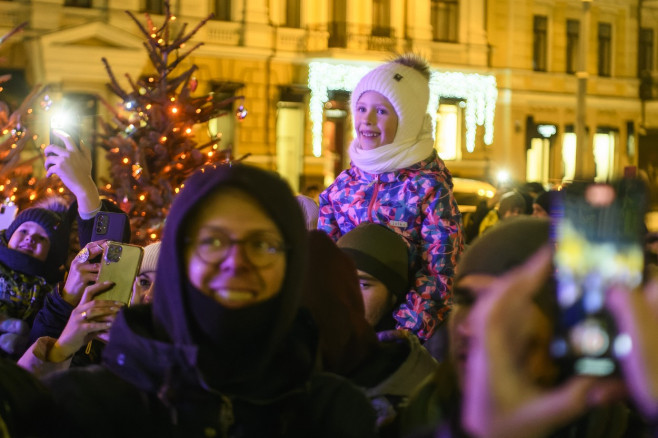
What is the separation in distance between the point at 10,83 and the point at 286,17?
25.9 feet

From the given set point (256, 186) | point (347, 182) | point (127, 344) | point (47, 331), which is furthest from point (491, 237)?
point (347, 182)

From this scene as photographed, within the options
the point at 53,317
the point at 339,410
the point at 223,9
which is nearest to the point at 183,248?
the point at 339,410

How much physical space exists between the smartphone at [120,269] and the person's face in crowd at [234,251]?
1036 mm

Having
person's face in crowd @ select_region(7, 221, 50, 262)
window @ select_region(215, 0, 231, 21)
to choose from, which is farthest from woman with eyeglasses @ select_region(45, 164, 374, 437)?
window @ select_region(215, 0, 231, 21)

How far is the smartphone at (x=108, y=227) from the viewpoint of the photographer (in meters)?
3.81

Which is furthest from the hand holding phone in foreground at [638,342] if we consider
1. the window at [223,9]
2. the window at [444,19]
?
the window at [444,19]

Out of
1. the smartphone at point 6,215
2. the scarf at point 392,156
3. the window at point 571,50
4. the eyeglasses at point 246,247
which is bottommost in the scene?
the smartphone at point 6,215

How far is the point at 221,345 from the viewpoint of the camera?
2.12 m

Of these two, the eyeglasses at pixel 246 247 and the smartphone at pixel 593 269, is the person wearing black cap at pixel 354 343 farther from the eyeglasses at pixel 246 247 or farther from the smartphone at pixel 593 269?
the smartphone at pixel 593 269

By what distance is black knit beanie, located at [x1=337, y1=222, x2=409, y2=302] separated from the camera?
→ 3.68 m

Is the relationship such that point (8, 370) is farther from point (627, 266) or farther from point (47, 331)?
point (47, 331)

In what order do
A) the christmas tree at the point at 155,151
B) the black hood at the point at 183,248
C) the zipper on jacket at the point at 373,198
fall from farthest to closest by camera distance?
1. the christmas tree at the point at 155,151
2. the zipper on jacket at the point at 373,198
3. the black hood at the point at 183,248

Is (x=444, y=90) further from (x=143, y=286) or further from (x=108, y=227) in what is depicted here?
(x=108, y=227)

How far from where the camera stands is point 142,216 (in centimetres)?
861
